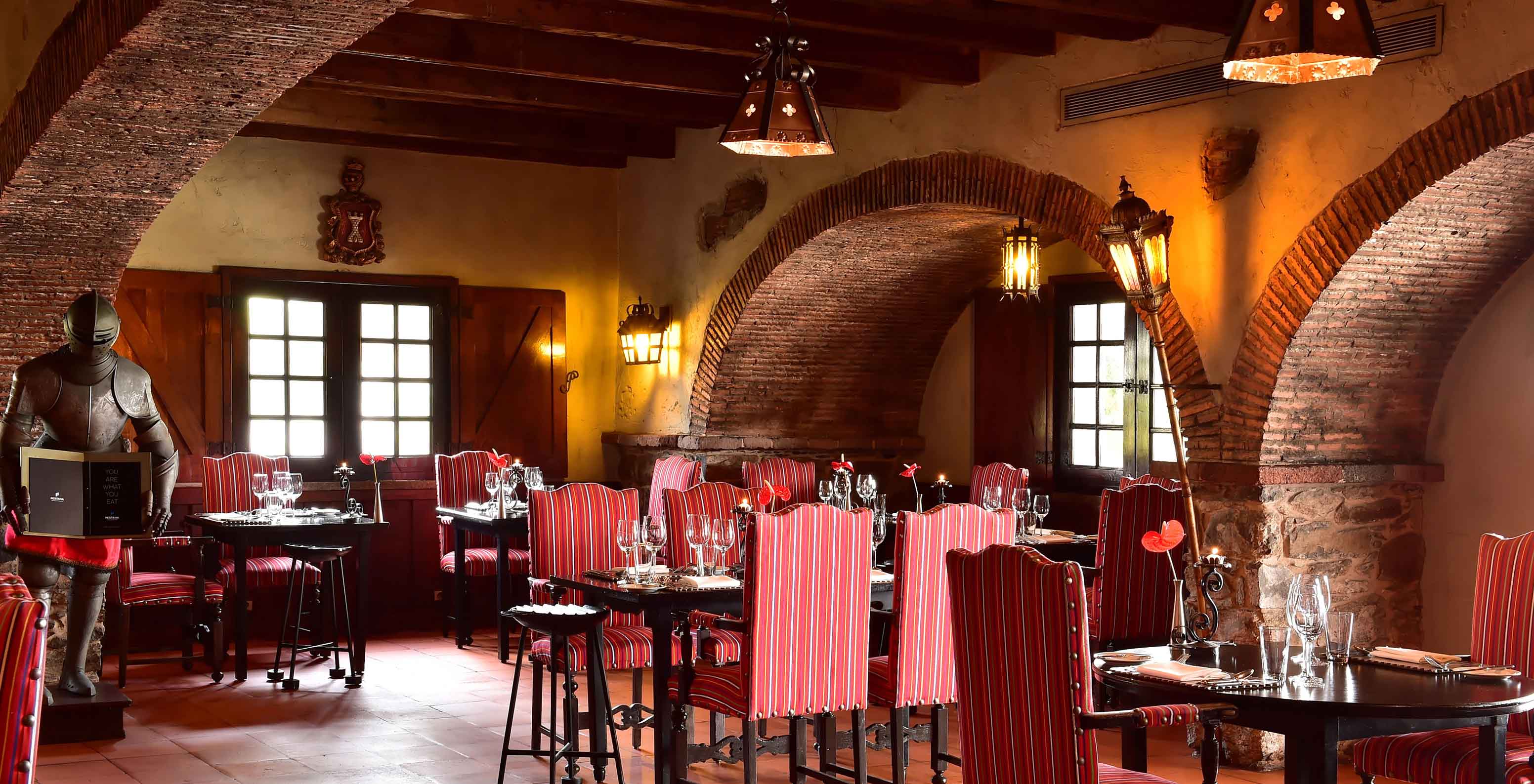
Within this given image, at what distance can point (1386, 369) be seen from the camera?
6535mm

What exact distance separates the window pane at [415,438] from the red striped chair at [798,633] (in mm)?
5659

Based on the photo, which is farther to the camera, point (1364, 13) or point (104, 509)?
point (104, 509)

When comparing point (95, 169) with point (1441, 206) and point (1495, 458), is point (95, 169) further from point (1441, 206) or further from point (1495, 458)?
point (1495, 458)

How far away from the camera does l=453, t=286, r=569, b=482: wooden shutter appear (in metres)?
10.6

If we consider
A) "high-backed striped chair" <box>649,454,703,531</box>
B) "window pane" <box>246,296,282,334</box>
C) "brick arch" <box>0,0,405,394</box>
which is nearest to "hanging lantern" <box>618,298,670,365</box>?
"high-backed striped chair" <box>649,454,703,531</box>

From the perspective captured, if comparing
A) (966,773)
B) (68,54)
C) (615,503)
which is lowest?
(966,773)

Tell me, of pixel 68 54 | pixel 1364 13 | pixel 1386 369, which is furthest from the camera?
pixel 1386 369

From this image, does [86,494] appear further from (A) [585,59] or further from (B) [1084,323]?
(B) [1084,323]

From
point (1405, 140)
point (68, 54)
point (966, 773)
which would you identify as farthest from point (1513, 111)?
point (68, 54)

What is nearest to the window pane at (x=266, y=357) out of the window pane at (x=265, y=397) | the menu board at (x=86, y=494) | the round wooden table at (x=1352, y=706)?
the window pane at (x=265, y=397)

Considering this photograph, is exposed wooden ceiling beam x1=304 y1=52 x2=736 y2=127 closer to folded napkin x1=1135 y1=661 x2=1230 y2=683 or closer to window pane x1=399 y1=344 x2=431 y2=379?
window pane x1=399 y1=344 x2=431 y2=379

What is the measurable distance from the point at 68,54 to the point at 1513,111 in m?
5.13

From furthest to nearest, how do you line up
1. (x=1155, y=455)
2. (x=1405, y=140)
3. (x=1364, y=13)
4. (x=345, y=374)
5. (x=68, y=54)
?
(x=345, y=374), (x=1155, y=455), (x=1405, y=140), (x=68, y=54), (x=1364, y=13)

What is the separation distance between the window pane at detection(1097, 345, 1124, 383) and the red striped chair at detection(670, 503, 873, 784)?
4.37 metres
